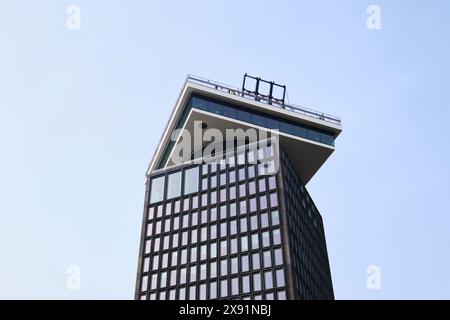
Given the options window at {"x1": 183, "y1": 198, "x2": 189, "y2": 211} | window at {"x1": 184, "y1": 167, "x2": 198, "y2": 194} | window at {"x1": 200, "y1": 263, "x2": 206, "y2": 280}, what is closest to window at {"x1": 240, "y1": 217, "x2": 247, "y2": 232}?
window at {"x1": 200, "y1": 263, "x2": 206, "y2": 280}

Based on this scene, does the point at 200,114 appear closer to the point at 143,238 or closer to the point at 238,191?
the point at 238,191

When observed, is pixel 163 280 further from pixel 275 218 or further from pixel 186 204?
pixel 275 218

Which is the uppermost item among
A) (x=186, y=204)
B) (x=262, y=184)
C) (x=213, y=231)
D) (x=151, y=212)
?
(x=262, y=184)

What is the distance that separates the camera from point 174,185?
105438 millimetres

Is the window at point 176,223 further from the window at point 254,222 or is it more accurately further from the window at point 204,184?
the window at point 254,222

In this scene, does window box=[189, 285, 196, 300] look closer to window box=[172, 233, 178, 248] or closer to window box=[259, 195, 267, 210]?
window box=[172, 233, 178, 248]

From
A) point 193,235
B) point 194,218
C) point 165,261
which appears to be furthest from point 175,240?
point 194,218

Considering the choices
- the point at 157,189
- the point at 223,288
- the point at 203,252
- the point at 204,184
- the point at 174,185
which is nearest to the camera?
the point at 223,288

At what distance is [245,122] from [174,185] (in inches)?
715

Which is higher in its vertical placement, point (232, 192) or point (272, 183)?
point (272, 183)

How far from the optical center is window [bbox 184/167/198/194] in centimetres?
10231

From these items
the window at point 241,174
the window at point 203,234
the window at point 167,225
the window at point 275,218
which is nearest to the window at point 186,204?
the window at point 167,225

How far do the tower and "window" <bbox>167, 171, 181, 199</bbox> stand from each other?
0.22m
